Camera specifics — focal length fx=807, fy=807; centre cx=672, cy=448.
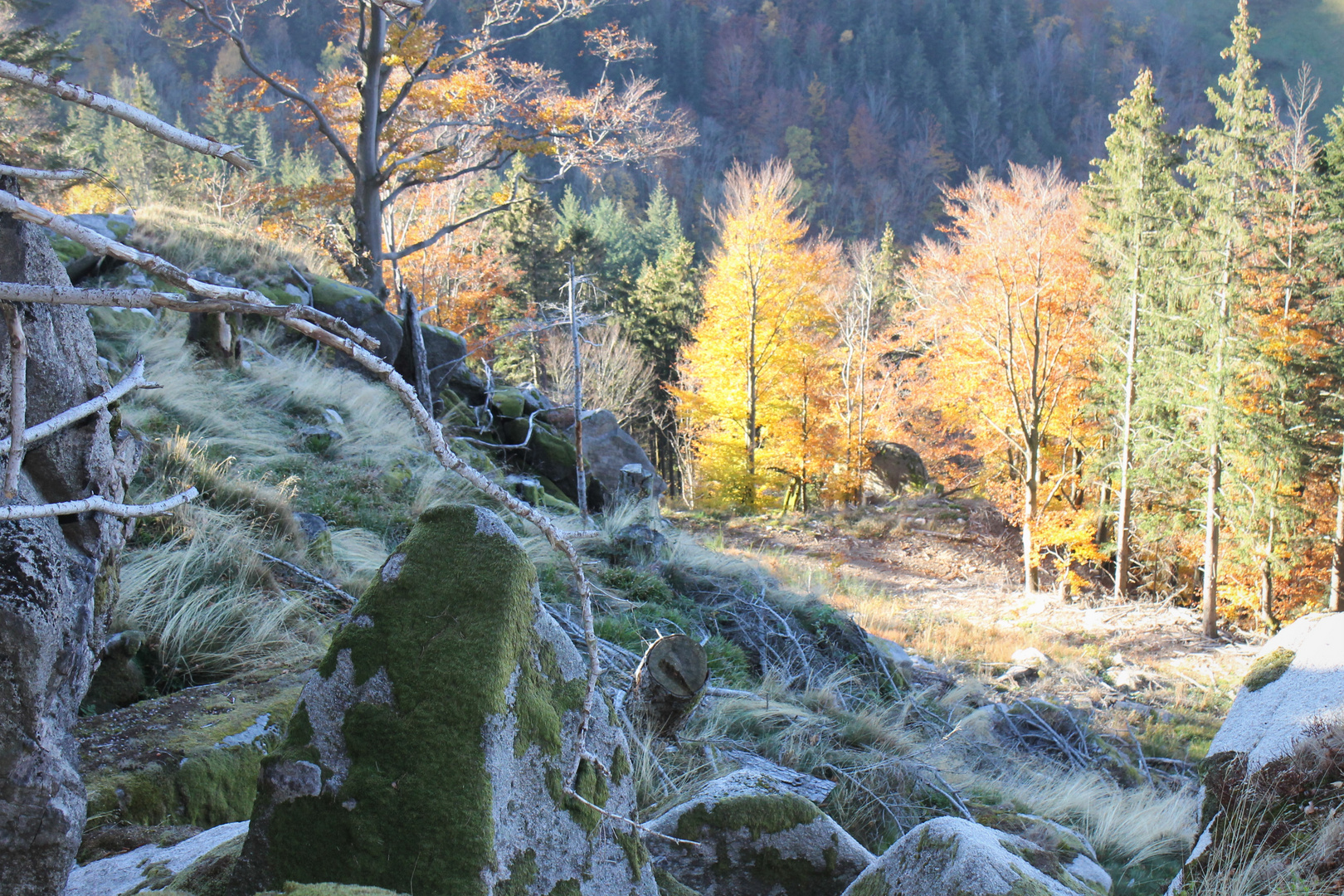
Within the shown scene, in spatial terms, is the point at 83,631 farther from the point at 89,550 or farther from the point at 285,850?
the point at 285,850

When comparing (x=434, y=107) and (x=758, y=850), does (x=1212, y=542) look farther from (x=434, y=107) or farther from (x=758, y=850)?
(x=758, y=850)

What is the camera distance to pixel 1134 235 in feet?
64.2

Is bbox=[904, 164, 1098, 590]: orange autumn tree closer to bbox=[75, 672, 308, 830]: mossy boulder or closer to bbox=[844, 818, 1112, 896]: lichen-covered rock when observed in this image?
Result: bbox=[844, 818, 1112, 896]: lichen-covered rock

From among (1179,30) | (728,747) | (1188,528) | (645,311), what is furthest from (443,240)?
(1179,30)

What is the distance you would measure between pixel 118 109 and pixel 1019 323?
800 inches

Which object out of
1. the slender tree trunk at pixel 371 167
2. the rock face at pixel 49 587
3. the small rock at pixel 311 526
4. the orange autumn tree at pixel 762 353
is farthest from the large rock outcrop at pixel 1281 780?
the orange autumn tree at pixel 762 353

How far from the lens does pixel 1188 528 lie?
A: 19.7 meters

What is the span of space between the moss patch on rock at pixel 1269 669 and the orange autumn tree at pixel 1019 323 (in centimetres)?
1513

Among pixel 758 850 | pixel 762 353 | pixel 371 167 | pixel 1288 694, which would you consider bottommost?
pixel 758 850

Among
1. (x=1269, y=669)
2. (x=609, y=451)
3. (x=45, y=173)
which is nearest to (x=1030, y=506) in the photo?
(x=609, y=451)

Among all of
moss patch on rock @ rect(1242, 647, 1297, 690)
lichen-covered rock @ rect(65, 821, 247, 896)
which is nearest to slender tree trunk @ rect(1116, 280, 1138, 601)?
moss patch on rock @ rect(1242, 647, 1297, 690)

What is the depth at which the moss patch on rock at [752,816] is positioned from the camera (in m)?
2.72

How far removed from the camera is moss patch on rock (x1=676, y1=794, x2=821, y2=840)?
8.92 ft

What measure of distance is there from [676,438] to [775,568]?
2301cm
